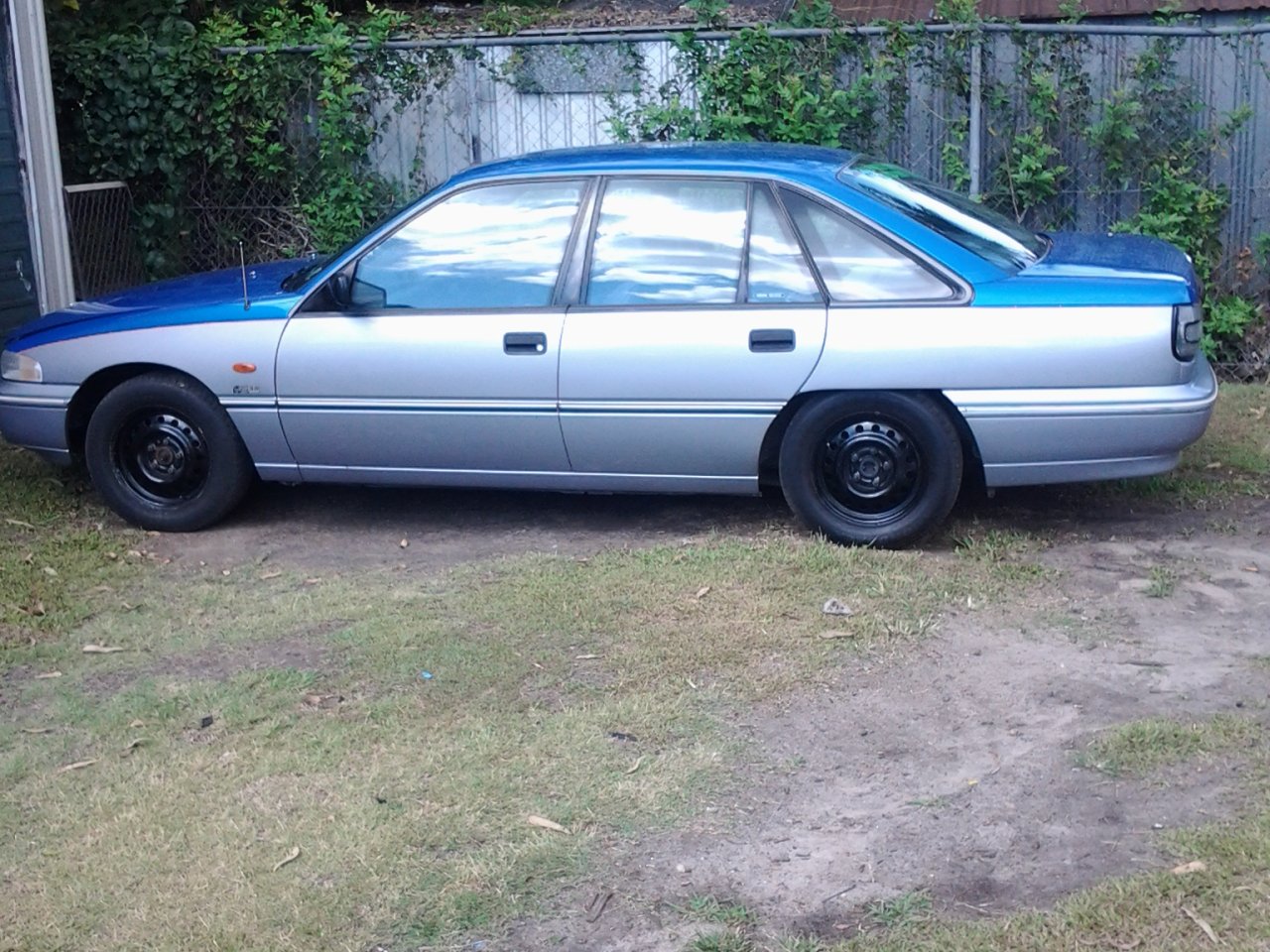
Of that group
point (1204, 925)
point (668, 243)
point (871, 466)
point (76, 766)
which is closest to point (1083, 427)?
point (871, 466)

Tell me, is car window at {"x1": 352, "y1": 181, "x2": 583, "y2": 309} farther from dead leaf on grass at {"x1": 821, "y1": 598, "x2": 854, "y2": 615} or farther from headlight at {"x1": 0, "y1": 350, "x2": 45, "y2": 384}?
dead leaf on grass at {"x1": 821, "y1": 598, "x2": 854, "y2": 615}

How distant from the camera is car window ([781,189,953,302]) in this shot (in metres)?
6.19

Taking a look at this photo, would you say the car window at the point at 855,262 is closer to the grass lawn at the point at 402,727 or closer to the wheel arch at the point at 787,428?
the wheel arch at the point at 787,428

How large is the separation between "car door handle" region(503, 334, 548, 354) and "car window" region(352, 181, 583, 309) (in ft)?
0.54

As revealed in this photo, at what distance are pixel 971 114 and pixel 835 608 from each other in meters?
5.00

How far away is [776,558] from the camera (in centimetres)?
621

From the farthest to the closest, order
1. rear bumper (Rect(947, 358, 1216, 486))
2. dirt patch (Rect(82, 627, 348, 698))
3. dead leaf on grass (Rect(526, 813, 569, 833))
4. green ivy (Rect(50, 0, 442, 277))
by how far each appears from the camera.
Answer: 1. green ivy (Rect(50, 0, 442, 277))
2. rear bumper (Rect(947, 358, 1216, 486))
3. dirt patch (Rect(82, 627, 348, 698))
4. dead leaf on grass (Rect(526, 813, 569, 833))

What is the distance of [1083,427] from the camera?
6.04 m

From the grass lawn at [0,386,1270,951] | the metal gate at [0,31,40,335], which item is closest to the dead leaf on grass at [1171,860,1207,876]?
the grass lawn at [0,386,1270,951]

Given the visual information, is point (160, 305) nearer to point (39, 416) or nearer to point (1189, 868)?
point (39, 416)

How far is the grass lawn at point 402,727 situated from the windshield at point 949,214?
119cm

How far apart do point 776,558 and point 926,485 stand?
0.67 metres

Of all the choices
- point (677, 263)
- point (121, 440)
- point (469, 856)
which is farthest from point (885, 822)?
point (121, 440)

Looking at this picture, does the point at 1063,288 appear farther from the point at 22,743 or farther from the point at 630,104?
the point at 630,104
